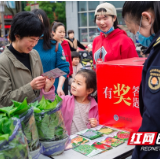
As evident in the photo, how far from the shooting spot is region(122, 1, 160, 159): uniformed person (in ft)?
3.34

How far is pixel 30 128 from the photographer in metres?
1.07

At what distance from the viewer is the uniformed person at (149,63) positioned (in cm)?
102

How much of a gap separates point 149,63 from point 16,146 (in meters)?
0.75

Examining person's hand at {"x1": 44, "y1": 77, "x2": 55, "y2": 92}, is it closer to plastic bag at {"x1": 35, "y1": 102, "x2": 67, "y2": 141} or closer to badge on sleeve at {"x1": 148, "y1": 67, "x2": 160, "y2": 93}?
plastic bag at {"x1": 35, "y1": 102, "x2": 67, "y2": 141}

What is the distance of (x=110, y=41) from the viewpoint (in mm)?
A: 2207

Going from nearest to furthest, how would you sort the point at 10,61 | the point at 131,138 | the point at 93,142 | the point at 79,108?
the point at 131,138 → the point at 93,142 → the point at 10,61 → the point at 79,108

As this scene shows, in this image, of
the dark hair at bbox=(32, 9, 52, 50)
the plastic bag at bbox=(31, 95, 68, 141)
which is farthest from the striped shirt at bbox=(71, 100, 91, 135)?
the dark hair at bbox=(32, 9, 52, 50)

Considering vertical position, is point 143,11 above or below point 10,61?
above

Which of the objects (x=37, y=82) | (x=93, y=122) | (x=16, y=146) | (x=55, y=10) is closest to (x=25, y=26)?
(x=37, y=82)

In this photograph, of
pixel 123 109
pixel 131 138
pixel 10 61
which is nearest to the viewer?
pixel 131 138

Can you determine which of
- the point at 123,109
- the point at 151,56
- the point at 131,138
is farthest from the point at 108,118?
the point at 151,56

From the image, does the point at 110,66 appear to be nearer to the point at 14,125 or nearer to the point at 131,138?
the point at 131,138

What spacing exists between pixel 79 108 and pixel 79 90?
0.16m

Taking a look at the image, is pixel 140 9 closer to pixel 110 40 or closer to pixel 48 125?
pixel 48 125
